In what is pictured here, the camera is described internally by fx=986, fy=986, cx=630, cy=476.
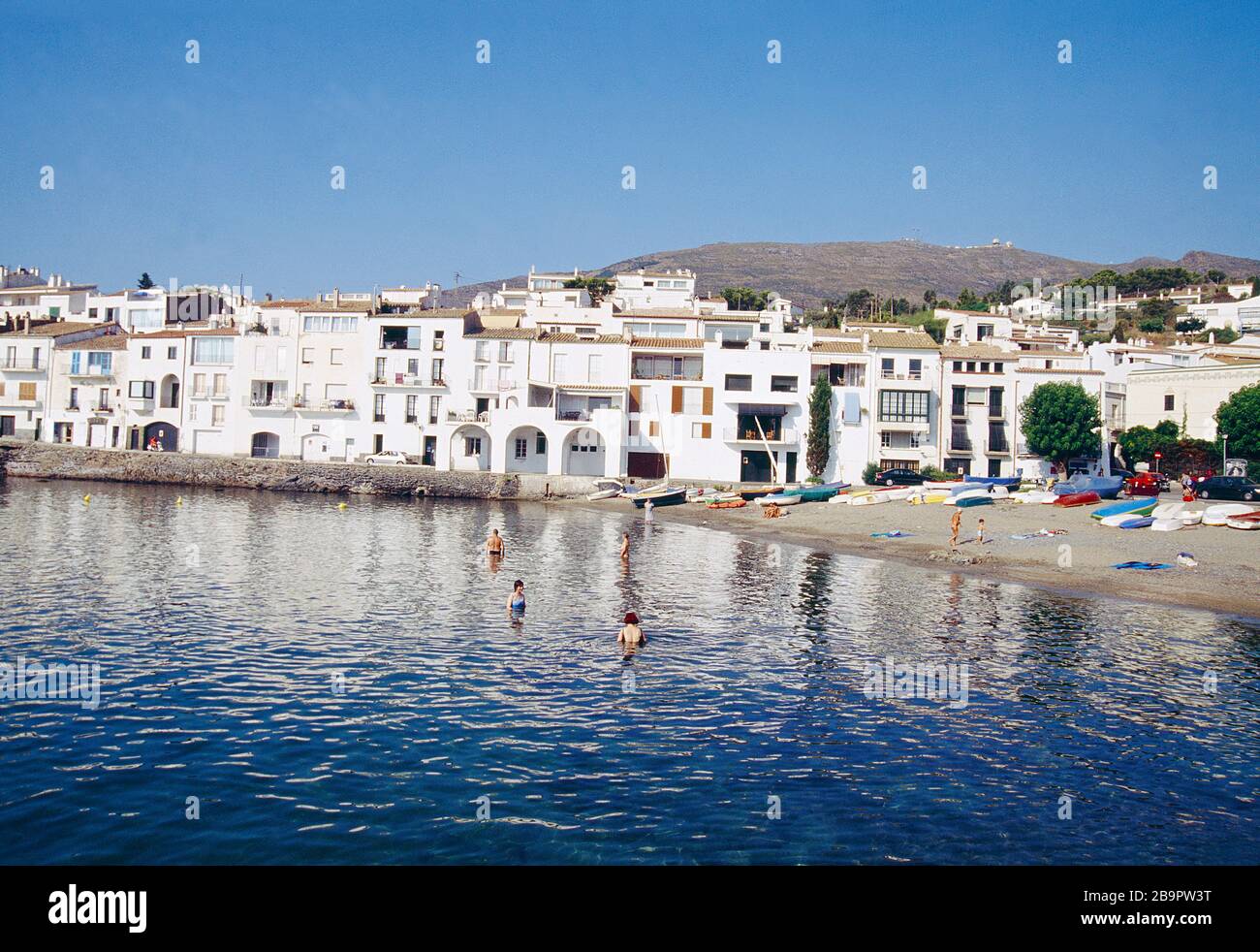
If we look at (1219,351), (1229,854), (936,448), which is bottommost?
(1229,854)

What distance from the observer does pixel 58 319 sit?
107188mm

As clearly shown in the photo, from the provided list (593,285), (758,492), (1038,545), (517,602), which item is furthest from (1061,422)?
(593,285)

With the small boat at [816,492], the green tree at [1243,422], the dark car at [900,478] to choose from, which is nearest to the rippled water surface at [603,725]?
the small boat at [816,492]

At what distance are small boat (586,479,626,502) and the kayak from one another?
→ 3293 cm

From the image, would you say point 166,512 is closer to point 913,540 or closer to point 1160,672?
point 913,540

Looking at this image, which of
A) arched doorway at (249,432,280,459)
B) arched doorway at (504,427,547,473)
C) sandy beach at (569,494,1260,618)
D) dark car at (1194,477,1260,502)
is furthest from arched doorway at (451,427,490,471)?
dark car at (1194,477,1260,502)

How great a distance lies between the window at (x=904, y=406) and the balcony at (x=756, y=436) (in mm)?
7547

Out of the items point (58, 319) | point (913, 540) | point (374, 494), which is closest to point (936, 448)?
point (913, 540)

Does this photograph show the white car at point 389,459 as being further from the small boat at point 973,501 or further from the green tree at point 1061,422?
the green tree at point 1061,422

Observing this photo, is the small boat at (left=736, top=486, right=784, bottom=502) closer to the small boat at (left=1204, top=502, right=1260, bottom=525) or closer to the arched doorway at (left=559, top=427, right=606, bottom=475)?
the arched doorway at (left=559, top=427, right=606, bottom=475)

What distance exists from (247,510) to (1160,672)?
5284 centimetres

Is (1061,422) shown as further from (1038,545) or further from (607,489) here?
(607,489)

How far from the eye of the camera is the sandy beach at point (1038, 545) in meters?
37.2

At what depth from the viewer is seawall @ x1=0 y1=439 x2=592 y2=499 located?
7694cm
